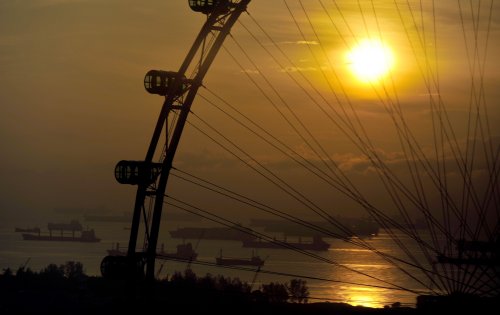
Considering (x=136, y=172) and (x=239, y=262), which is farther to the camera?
(x=239, y=262)

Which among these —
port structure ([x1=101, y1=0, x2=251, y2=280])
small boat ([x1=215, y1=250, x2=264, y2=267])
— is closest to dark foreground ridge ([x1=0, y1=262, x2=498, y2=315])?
port structure ([x1=101, y1=0, x2=251, y2=280])

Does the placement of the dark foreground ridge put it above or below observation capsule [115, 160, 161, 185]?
below

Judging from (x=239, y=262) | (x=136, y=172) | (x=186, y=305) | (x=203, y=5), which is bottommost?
(x=186, y=305)

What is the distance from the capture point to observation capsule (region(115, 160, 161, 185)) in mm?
35250

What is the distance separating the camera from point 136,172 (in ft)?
117

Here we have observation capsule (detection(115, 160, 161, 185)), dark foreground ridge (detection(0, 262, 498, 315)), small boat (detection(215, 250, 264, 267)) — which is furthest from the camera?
small boat (detection(215, 250, 264, 267))

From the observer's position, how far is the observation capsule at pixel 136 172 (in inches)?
1388

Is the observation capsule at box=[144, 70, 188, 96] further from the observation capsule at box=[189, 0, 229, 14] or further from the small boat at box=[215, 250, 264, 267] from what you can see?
the small boat at box=[215, 250, 264, 267]

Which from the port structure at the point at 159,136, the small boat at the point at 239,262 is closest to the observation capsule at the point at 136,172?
the port structure at the point at 159,136

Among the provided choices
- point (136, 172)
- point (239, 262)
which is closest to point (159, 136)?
point (136, 172)

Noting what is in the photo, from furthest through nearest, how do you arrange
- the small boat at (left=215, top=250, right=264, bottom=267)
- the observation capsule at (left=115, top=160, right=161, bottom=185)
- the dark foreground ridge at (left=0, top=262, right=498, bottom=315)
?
the small boat at (left=215, top=250, right=264, bottom=267) → the observation capsule at (left=115, top=160, right=161, bottom=185) → the dark foreground ridge at (left=0, top=262, right=498, bottom=315)

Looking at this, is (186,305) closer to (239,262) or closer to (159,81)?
(159,81)

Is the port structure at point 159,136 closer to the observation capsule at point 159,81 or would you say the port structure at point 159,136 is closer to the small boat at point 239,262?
the observation capsule at point 159,81

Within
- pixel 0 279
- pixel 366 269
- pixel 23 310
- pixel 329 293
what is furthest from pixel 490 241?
pixel 366 269
